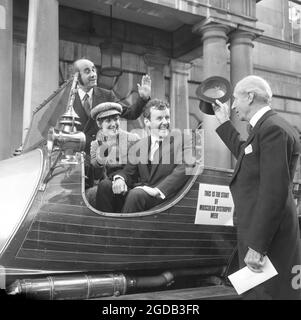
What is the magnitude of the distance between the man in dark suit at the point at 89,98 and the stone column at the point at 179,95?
7.28 meters

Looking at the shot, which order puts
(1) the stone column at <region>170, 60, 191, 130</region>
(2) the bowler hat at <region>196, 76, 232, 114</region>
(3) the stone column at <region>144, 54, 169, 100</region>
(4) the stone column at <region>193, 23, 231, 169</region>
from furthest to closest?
1. (1) the stone column at <region>170, 60, 191, 130</region>
2. (3) the stone column at <region>144, 54, 169, 100</region>
3. (4) the stone column at <region>193, 23, 231, 169</region>
4. (2) the bowler hat at <region>196, 76, 232, 114</region>

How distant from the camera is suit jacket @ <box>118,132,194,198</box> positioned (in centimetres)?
376

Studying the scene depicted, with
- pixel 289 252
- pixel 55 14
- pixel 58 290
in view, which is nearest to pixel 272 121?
pixel 289 252

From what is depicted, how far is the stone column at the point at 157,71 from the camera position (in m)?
11.1

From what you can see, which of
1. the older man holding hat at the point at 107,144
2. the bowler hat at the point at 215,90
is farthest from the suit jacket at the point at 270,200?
the older man holding hat at the point at 107,144

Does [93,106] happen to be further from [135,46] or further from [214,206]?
[135,46]

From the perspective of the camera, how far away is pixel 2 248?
2.90 metres

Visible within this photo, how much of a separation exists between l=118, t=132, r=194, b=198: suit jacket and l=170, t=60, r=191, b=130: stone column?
304 inches

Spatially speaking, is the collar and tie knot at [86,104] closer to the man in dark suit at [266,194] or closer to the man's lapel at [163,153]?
the man's lapel at [163,153]

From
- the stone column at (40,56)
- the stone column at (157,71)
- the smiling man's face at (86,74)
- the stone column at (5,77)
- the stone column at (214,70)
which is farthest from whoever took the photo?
the stone column at (157,71)

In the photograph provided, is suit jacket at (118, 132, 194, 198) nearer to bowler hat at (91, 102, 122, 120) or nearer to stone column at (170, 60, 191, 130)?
bowler hat at (91, 102, 122, 120)

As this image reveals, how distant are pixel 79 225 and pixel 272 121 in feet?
4.94

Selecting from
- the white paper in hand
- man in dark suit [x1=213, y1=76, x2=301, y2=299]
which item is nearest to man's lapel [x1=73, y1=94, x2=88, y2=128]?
man in dark suit [x1=213, y1=76, x2=301, y2=299]

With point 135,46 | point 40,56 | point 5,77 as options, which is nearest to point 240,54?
point 135,46
